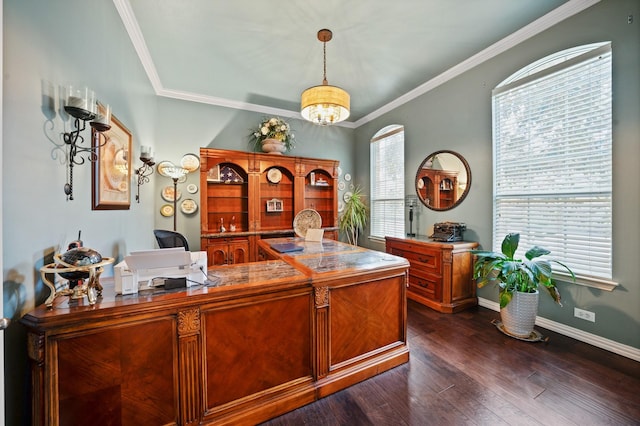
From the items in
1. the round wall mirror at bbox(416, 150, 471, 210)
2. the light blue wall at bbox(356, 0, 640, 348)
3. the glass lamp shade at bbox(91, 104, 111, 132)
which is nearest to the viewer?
the glass lamp shade at bbox(91, 104, 111, 132)

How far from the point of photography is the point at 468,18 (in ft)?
7.97

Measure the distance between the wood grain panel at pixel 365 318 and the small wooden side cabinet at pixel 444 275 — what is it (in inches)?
49.4

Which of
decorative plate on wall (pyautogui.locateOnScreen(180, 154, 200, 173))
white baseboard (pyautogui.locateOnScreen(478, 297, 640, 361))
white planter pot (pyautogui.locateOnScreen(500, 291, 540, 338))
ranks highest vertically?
decorative plate on wall (pyautogui.locateOnScreen(180, 154, 200, 173))

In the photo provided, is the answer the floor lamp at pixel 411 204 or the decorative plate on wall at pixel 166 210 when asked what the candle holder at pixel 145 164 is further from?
the floor lamp at pixel 411 204

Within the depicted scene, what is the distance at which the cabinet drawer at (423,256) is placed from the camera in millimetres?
3054

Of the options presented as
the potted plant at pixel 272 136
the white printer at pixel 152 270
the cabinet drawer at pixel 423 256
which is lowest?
the cabinet drawer at pixel 423 256

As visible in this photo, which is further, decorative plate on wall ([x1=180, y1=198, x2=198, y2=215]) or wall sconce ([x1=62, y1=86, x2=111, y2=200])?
decorative plate on wall ([x1=180, y1=198, x2=198, y2=215])

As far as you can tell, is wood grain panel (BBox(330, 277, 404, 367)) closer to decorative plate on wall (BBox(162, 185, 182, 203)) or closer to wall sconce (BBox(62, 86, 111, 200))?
wall sconce (BBox(62, 86, 111, 200))

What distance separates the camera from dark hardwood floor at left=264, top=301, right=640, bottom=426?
153 centimetres

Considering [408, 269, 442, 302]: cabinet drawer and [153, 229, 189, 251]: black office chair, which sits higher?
[153, 229, 189, 251]: black office chair

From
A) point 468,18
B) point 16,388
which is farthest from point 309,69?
point 16,388

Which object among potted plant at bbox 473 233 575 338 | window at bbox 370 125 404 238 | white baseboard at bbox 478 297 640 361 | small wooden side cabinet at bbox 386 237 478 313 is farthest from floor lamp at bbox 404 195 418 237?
white baseboard at bbox 478 297 640 361

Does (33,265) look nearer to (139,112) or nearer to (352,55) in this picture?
(139,112)

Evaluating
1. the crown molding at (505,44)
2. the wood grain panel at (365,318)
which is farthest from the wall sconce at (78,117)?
the crown molding at (505,44)
